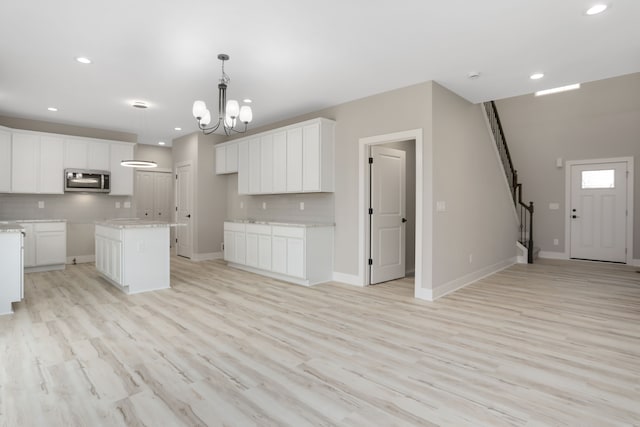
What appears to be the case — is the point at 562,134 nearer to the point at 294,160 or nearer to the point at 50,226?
the point at 294,160

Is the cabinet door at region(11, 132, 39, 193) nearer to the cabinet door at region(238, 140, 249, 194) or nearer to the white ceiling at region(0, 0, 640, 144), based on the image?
the white ceiling at region(0, 0, 640, 144)

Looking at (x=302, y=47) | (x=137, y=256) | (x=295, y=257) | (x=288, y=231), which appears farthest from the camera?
(x=288, y=231)

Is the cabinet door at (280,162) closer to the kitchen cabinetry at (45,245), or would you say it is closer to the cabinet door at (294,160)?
the cabinet door at (294,160)

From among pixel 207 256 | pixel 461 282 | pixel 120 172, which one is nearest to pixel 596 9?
pixel 461 282

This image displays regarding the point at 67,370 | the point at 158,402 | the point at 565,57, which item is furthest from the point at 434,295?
the point at 67,370

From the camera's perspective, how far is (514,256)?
23.5ft

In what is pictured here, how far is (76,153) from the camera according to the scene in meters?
6.85

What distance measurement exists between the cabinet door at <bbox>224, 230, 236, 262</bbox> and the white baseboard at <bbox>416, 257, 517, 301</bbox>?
3455 mm

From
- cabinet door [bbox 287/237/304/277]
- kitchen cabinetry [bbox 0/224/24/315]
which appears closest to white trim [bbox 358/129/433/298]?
cabinet door [bbox 287/237/304/277]

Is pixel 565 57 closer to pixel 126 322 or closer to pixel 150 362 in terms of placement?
pixel 150 362

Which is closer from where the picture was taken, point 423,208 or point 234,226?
point 423,208

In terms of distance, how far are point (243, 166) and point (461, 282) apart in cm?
433

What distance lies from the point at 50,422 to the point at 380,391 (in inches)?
73.3

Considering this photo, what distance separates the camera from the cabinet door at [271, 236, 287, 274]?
17.9 feet
